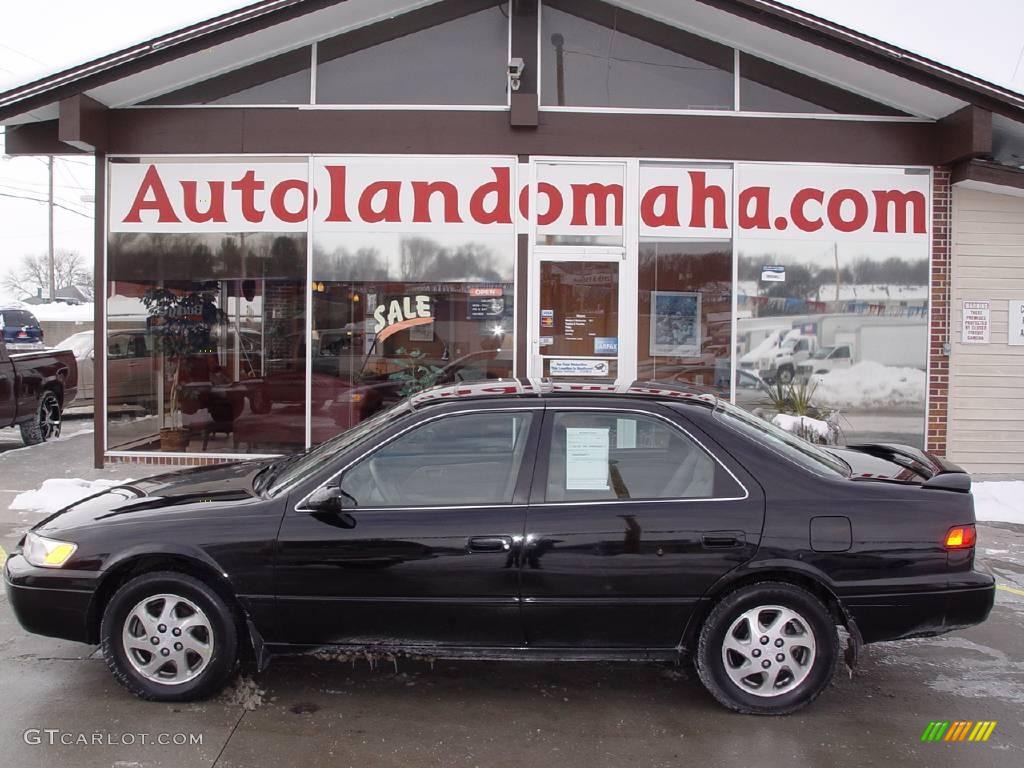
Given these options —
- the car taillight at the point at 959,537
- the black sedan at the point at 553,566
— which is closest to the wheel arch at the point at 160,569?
the black sedan at the point at 553,566

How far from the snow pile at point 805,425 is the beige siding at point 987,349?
2.01 metres

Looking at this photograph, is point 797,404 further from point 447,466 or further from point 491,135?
point 447,466

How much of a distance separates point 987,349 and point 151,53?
9.26m

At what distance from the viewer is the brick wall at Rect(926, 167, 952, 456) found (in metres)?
9.91

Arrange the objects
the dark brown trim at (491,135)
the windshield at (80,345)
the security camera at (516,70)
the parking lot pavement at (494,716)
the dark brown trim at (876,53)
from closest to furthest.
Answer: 1. the parking lot pavement at (494,716)
2. the dark brown trim at (876,53)
3. the security camera at (516,70)
4. the dark brown trim at (491,135)
5. the windshield at (80,345)

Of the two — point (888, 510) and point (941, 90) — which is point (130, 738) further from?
point (941, 90)

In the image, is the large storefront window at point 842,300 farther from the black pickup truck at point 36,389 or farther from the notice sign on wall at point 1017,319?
the black pickup truck at point 36,389

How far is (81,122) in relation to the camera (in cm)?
920

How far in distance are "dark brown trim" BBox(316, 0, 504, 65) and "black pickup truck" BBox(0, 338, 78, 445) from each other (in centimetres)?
612

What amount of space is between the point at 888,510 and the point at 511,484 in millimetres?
1755

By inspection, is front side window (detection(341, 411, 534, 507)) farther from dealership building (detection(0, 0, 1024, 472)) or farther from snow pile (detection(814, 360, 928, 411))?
snow pile (detection(814, 360, 928, 411))

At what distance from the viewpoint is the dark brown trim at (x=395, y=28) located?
9773 millimetres

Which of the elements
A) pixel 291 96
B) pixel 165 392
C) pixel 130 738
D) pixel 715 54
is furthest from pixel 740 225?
pixel 130 738

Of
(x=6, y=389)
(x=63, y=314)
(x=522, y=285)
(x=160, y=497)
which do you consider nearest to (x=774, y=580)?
(x=160, y=497)
